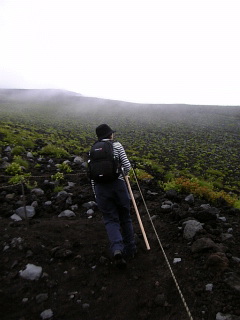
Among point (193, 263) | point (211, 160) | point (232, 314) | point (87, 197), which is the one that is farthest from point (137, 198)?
point (211, 160)

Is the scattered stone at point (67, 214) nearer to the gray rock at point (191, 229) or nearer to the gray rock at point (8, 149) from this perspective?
the gray rock at point (191, 229)

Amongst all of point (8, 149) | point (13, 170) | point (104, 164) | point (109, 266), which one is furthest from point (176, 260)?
point (8, 149)

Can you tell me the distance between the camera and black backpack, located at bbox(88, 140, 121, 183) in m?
5.07

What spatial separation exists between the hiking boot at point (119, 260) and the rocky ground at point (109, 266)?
0.46 feet

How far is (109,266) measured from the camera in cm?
503

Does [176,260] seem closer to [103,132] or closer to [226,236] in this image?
[226,236]

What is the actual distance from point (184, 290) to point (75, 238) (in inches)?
112

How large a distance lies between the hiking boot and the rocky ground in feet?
0.46

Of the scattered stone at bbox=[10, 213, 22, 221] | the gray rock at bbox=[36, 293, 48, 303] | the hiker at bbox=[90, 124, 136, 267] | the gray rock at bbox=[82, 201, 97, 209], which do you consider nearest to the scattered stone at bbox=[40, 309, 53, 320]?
the gray rock at bbox=[36, 293, 48, 303]

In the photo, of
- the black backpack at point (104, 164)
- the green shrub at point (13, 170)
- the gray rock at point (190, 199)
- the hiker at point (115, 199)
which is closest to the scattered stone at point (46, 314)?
the hiker at point (115, 199)

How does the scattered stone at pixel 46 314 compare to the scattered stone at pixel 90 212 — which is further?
the scattered stone at pixel 90 212

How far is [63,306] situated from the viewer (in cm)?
396

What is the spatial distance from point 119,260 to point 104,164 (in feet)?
6.50

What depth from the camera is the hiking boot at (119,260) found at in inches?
188
